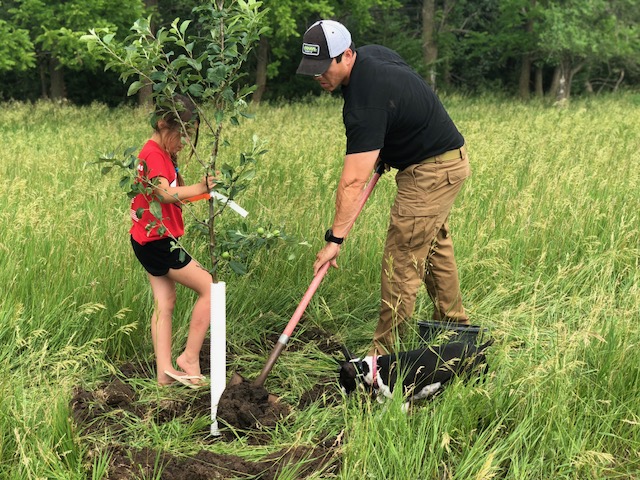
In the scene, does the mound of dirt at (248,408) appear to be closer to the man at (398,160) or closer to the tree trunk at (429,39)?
the man at (398,160)

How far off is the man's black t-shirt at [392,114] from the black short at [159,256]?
1007 mm

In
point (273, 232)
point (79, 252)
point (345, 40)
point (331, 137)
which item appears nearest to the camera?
point (273, 232)

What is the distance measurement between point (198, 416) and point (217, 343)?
1.31ft

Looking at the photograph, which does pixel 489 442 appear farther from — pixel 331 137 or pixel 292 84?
pixel 292 84

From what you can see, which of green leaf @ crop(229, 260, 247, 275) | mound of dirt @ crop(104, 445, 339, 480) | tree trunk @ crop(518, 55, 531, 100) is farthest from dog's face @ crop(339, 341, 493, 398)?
tree trunk @ crop(518, 55, 531, 100)

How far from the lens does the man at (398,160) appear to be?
3.22 metres

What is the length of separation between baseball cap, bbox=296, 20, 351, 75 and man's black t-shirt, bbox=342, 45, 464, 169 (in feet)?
0.65

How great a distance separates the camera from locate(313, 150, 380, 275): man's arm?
10.5ft

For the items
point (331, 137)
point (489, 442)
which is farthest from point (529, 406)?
point (331, 137)

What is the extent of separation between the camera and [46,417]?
261 centimetres

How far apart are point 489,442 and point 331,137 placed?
6.16 metres

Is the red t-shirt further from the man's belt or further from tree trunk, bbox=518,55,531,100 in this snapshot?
tree trunk, bbox=518,55,531,100

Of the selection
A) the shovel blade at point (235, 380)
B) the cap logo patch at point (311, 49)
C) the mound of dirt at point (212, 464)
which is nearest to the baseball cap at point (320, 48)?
the cap logo patch at point (311, 49)

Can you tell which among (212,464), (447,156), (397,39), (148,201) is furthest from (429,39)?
(212,464)
